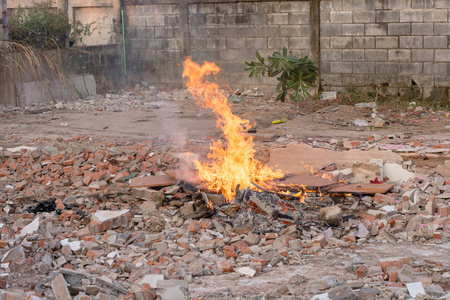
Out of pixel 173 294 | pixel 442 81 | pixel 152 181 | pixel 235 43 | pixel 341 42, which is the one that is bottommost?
pixel 173 294

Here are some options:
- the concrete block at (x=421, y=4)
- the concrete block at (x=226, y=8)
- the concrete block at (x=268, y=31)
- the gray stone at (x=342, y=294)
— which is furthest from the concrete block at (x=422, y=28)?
the gray stone at (x=342, y=294)

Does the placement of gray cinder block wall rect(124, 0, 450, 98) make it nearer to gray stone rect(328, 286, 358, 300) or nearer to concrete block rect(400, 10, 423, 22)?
concrete block rect(400, 10, 423, 22)

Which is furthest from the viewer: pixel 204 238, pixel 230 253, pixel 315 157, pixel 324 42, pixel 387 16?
pixel 324 42

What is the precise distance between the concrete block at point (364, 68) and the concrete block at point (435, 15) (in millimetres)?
1615

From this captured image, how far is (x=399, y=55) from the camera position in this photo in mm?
13914

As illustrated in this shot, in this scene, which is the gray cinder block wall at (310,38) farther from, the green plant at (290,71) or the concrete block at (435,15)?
the green plant at (290,71)

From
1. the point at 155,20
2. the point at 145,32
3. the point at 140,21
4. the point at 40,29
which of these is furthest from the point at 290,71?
the point at 140,21

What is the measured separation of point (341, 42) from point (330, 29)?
0.44 meters

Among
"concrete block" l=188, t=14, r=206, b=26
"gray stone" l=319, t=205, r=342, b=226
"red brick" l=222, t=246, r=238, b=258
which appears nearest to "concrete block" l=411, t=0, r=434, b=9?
"concrete block" l=188, t=14, r=206, b=26

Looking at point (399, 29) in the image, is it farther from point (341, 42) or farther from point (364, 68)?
point (341, 42)

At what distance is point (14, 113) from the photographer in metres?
13.4

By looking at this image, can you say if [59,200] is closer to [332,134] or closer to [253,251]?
[253,251]

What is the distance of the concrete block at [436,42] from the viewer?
13.5 meters

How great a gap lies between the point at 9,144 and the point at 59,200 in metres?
3.31
